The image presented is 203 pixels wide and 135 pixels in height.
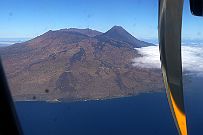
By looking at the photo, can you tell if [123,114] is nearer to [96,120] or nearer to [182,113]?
[96,120]

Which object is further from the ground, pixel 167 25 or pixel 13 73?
pixel 167 25

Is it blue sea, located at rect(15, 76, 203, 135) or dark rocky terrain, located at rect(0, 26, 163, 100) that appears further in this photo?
dark rocky terrain, located at rect(0, 26, 163, 100)

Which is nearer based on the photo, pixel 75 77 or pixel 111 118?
pixel 111 118

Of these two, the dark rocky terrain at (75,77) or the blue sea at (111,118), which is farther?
the dark rocky terrain at (75,77)

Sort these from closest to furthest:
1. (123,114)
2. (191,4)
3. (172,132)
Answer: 1. (191,4)
2. (172,132)
3. (123,114)

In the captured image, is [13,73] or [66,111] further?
[13,73]

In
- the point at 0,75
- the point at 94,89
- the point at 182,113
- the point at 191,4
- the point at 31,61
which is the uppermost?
the point at 191,4

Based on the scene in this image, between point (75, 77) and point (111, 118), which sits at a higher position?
point (111, 118)

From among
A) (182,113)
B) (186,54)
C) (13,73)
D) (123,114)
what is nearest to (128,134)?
(123,114)
